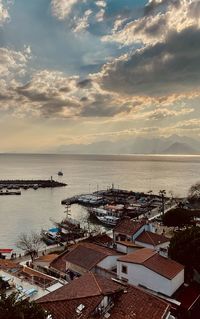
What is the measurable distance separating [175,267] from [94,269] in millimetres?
6159

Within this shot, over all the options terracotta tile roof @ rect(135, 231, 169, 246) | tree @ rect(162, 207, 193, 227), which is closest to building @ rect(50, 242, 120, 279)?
terracotta tile roof @ rect(135, 231, 169, 246)

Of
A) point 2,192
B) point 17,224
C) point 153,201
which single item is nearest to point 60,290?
point 17,224

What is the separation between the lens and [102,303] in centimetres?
1622

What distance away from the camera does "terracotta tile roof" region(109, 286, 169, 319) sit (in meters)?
16.1

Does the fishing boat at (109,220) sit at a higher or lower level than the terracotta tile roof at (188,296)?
lower

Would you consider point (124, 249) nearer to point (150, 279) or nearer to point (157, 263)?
point (157, 263)

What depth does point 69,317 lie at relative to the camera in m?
15.3

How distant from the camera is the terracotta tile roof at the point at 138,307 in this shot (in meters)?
16.1

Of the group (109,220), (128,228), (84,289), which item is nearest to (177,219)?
(128,228)

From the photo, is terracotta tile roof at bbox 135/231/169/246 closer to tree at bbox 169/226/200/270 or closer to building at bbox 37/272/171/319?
tree at bbox 169/226/200/270

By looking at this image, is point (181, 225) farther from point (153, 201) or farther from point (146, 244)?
point (153, 201)

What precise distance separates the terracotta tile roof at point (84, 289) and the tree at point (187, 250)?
10.3m

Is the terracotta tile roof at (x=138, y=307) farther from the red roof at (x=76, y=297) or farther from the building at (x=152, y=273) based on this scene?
the building at (x=152, y=273)

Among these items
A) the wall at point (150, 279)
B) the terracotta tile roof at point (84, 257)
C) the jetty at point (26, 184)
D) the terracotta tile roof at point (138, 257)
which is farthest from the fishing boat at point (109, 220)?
the jetty at point (26, 184)
